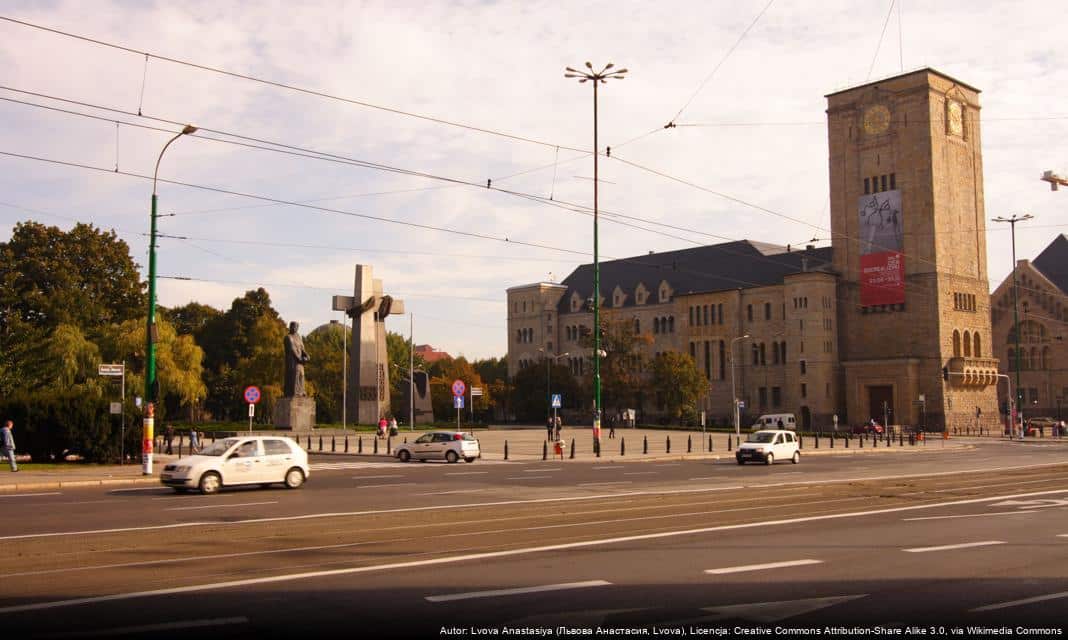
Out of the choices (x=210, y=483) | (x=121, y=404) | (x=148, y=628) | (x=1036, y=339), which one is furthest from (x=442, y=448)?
(x=1036, y=339)

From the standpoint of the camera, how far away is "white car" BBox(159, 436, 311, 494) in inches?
864

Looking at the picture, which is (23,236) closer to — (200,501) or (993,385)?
(200,501)

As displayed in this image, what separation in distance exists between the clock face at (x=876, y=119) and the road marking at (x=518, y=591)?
302ft

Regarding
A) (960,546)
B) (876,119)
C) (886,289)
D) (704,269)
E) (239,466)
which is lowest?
(960,546)

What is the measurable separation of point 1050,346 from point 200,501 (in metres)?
105

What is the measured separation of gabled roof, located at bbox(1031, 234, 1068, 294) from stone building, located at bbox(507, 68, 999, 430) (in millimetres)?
25488

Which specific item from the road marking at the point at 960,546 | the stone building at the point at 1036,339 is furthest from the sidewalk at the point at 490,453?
the stone building at the point at 1036,339

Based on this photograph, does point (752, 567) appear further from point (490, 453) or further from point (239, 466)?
point (490, 453)

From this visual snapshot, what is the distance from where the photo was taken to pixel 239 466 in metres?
22.6

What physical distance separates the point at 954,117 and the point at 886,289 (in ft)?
59.8

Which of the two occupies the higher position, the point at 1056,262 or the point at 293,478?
the point at 1056,262

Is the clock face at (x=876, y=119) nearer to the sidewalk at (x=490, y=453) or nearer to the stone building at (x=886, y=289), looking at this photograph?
the stone building at (x=886, y=289)

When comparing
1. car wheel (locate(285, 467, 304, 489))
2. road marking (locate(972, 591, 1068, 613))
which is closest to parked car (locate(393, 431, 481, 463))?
car wheel (locate(285, 467, 304, 489))

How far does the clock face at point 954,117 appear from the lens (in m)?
91.2
